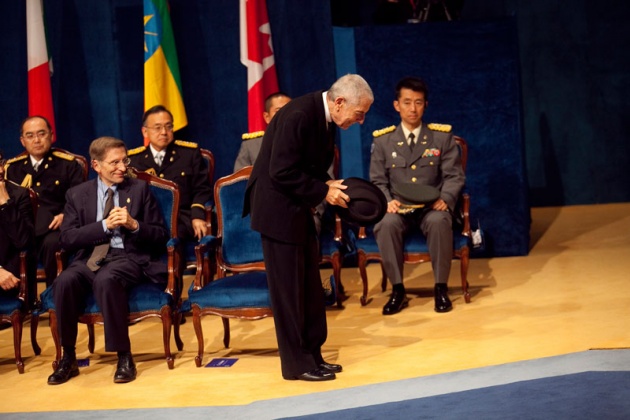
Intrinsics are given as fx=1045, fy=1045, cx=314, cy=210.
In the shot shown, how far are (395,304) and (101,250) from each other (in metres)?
1.89

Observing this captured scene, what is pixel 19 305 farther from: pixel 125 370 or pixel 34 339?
pixel 125 370

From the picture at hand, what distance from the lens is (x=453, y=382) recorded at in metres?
4.81

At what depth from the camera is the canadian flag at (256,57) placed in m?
8.09

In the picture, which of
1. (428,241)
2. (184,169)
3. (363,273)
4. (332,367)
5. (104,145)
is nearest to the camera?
(332,367)

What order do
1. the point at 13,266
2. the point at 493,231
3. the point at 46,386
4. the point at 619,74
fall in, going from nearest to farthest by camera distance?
the point at 46,386 < the point at 13,266 < the point at 493,231 < the point at 619,74

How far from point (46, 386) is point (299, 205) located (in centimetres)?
164

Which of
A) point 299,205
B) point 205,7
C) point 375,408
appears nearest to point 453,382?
point 375,408

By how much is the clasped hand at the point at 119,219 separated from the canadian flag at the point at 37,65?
2853 millimetres

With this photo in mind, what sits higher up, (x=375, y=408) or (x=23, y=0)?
(x=23, y=0)

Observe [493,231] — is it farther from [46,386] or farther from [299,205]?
[46,386]

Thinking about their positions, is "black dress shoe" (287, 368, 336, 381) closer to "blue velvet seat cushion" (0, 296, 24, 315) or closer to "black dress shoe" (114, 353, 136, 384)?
"black dress shoe" (114, 353, 136, 384)

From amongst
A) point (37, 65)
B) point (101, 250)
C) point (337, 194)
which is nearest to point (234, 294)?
point (101, 250)

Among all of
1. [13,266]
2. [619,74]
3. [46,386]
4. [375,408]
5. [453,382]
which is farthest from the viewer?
[619,74]

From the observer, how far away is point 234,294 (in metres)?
5.49
